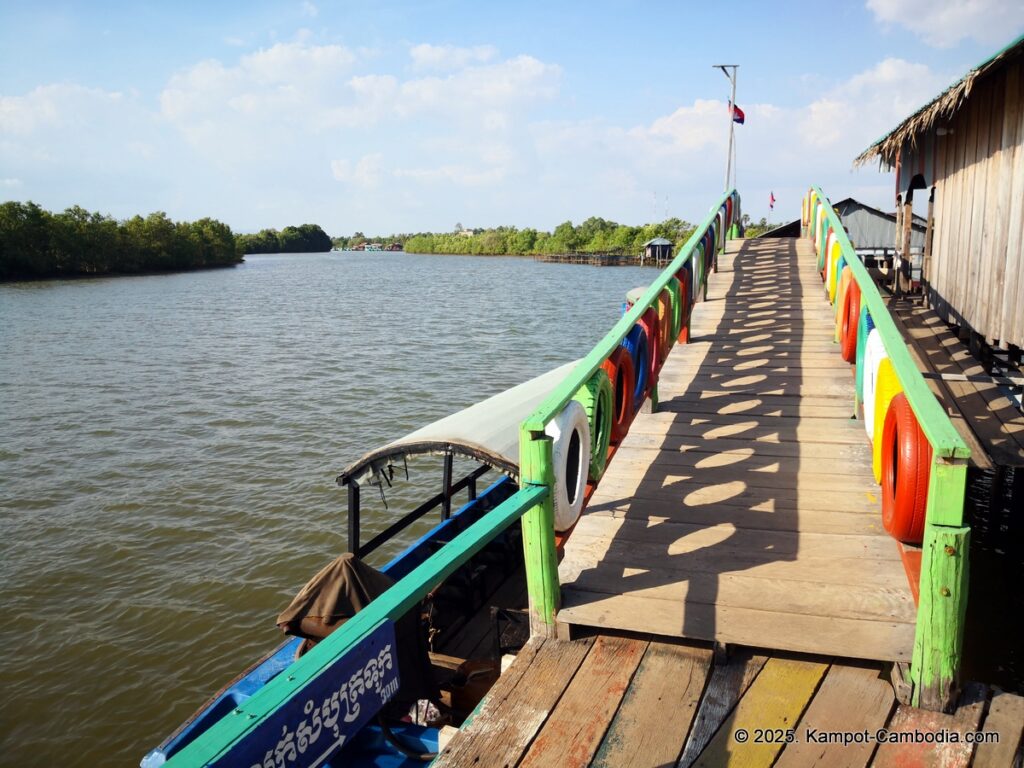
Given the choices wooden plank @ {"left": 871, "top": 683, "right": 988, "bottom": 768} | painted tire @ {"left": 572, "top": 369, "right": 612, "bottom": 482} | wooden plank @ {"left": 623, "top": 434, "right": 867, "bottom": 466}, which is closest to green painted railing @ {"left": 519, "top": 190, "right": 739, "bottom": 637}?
painted tire @ {"left": 572, "top": 369, "right": 612, "bottom": 482}

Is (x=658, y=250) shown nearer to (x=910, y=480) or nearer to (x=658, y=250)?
(x=658, y=250)

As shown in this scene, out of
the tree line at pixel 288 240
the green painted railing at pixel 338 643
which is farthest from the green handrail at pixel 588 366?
the tree line at pixel 288 240

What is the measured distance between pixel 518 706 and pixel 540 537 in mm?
654

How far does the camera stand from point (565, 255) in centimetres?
10994

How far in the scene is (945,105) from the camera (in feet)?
27.2

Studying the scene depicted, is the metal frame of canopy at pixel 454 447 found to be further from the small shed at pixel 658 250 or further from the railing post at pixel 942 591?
the small shed at pixel 658 250

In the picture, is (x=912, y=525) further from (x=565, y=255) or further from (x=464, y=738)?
(x=565, y=255)

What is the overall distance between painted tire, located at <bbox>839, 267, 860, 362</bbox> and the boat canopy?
117 inches

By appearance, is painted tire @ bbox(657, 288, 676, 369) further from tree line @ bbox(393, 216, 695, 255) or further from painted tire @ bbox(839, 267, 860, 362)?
tree line @ bbox(393, 216, 695, 255)

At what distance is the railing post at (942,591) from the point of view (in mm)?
2393

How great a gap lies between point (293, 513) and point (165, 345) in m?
19.5

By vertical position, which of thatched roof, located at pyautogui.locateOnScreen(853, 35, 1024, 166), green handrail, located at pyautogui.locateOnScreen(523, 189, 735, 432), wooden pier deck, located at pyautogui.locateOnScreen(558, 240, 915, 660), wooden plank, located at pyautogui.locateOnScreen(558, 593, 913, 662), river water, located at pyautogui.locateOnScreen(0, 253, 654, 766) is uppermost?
thatched roof, located at pyautogui.locateOnScreen(853, 35, 1024, 166)

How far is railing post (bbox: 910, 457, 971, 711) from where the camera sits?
2.39 m

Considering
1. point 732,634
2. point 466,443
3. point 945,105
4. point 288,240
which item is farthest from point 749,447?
point 288,240
